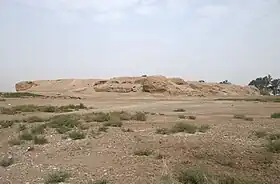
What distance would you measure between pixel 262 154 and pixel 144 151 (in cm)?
296

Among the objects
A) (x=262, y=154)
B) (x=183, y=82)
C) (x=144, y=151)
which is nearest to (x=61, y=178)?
(x=144, y=151)

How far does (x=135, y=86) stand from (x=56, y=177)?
5848 centimetres

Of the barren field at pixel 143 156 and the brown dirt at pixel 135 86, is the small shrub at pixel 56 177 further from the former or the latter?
the brown dirt at pixel 135 86

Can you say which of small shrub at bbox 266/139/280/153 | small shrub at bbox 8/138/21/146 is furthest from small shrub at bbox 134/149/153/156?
small shrub at bbox 8/138/21/146

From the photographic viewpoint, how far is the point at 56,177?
27.0ft

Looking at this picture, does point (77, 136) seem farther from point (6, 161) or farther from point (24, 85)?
point (24, 85)

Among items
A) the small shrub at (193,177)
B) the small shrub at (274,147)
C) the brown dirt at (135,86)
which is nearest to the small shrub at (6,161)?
the small shrub at (193,177)

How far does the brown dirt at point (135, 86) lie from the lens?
62.1 metres

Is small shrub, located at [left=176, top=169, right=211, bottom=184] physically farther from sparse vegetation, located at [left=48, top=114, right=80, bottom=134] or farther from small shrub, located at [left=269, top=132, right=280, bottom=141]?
sparse vegetation, located at [left=48, top=114, right=80, bottom=134]

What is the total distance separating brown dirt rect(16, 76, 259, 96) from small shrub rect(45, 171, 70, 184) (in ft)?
172

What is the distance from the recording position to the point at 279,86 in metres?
96.1

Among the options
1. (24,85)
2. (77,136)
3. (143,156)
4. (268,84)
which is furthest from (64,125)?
(268,84)

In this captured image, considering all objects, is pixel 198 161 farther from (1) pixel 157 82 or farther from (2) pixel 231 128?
(1) pixel 157 82

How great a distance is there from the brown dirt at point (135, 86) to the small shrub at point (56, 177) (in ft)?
172
